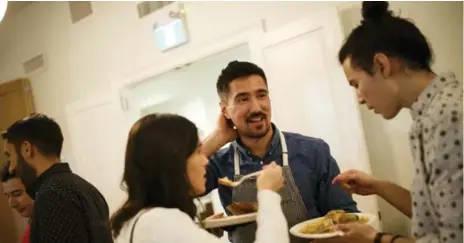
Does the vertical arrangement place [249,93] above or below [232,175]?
above

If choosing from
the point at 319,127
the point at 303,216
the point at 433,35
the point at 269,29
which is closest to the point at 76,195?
the point at 303,216

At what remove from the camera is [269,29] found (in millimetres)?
2678

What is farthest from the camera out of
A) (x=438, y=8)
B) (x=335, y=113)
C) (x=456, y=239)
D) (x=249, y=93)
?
(x=335, y=113)

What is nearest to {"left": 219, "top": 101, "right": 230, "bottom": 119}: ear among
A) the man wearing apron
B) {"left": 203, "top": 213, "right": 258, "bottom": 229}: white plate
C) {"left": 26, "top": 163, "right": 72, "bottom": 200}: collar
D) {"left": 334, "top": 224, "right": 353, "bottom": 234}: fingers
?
the man wearing apron

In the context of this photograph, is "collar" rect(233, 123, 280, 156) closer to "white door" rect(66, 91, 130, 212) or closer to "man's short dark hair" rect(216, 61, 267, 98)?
"man's short dark hair" rect(216, 61, 267, 98)

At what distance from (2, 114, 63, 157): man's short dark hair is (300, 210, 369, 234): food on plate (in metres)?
1.05

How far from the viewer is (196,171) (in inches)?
50.3

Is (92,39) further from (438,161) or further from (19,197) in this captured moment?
(438,161)

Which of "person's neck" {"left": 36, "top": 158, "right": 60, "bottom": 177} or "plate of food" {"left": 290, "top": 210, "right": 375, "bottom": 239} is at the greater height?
"person's neck" {"left": 36, "top": 158, "right": 60, "bottom": 177}

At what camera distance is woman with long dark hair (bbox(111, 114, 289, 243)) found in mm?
1162

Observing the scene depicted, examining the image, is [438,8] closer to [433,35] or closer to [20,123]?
[433,35]

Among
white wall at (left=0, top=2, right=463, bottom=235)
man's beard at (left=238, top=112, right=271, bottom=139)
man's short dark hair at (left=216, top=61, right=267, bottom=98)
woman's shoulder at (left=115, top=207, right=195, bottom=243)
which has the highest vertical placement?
white wall at (left=0, top=2, right=463, bottom=235)

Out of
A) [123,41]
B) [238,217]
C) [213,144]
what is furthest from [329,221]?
[123,41]

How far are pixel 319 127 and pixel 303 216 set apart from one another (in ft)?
2.86
